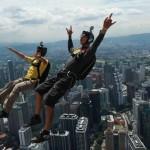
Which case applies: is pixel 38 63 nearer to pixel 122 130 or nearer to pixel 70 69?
pixel 70 69

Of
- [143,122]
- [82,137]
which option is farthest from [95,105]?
[82,137]

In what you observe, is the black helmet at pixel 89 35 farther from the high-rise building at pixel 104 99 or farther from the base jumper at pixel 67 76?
the high-rise building at pixel 104 99

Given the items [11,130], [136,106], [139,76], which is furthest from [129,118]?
[139,76]

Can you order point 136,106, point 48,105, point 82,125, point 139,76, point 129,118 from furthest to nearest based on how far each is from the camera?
1. point 139,76
2. point 129,118
3. point 136,106
4. point 82,125
5. point 48,105

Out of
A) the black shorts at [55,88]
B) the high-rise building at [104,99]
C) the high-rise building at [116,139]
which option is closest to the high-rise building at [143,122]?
the high-rise building at [116,139]

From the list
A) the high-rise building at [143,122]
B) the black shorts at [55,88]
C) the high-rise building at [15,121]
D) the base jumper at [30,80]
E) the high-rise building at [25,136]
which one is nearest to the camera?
the black shorts at [55,88]

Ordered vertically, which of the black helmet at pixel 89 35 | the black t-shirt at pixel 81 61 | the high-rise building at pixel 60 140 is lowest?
the high-rise building at pixel 60 140

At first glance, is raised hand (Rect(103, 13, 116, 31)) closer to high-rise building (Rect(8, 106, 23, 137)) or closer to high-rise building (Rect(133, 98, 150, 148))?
high-rise building (Rect(133, 98, 150, 148))
